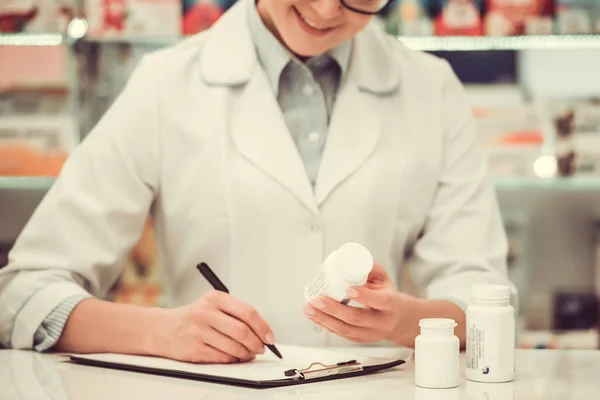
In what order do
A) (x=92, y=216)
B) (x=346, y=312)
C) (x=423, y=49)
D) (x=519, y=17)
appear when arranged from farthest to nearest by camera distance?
(x=423, y=49) → (x=519, y=17) → (x=92, y=216) → (x=346, y=312)

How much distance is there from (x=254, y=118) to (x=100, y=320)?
489 millimetres

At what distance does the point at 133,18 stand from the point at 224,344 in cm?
143

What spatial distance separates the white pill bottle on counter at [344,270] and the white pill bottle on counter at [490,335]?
0.16 meters

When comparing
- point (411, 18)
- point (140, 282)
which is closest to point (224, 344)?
point (140, 282)

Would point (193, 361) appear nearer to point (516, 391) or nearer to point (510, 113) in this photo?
point (516, 391)

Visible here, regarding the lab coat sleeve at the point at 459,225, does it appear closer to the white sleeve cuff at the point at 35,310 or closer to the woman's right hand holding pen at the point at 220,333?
the woman's right hand holding pen at the point at 220,333

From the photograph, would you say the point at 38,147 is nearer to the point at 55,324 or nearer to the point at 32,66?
the point at 32,66

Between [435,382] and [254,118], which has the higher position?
[254,118]

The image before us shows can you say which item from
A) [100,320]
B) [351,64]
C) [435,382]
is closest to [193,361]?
[100,320]

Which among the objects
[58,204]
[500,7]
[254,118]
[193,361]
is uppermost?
[500,7]

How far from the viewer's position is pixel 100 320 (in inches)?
59.4

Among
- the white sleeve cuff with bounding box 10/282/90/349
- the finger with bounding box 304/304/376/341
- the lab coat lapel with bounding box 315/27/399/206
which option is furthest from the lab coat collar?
the finger with bounding box 304/304/376/341

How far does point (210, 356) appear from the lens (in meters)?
1.40

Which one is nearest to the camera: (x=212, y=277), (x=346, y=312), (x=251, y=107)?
(x=346, y=312)
